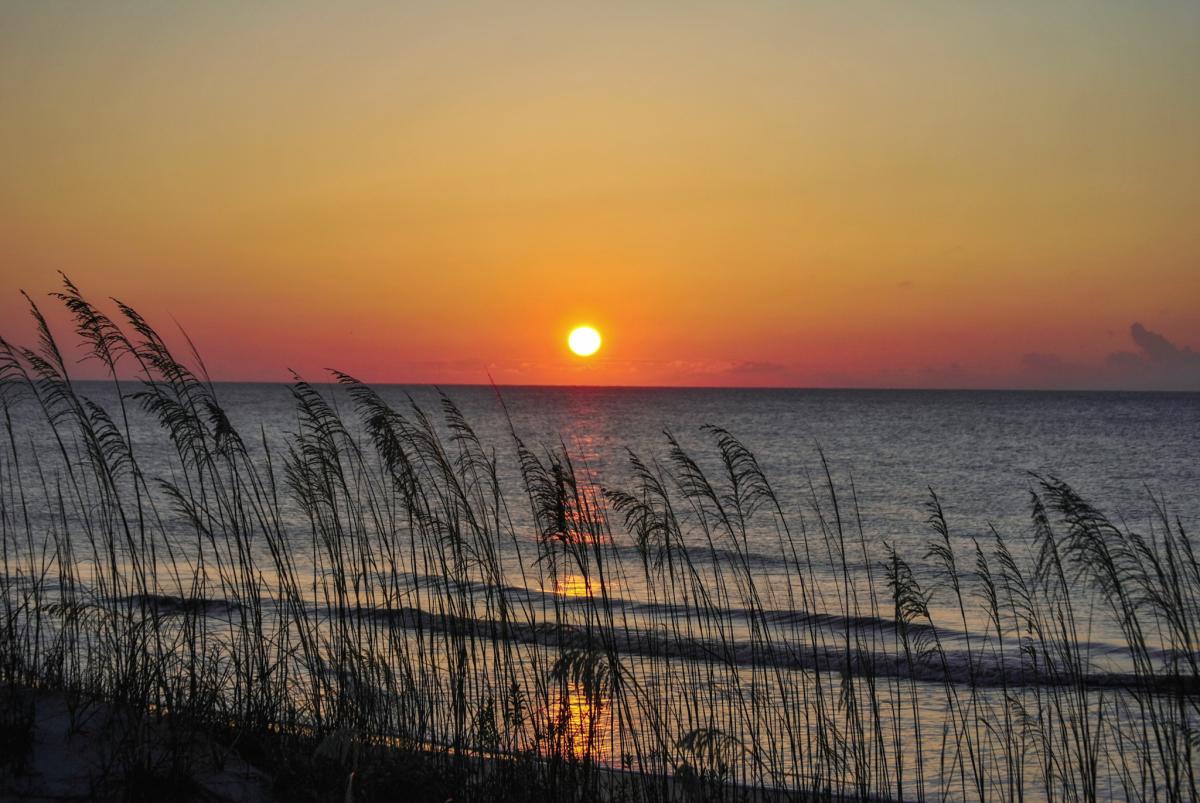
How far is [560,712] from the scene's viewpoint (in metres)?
5.16

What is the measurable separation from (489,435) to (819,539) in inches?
2210

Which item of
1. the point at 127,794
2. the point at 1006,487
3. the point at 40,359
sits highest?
the point at 40,359

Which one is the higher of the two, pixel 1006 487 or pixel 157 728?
pixel 157 728

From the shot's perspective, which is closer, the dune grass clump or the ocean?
the dune grass clump

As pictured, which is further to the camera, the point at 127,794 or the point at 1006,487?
the point at 1006,487

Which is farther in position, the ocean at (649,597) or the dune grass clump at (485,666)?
the ocean at (649,597)

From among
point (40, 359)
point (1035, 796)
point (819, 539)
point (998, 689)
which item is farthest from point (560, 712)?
point (819, 539)

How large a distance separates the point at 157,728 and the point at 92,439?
5.93ft

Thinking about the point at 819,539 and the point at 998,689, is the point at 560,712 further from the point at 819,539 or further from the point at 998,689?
the point at 819,539

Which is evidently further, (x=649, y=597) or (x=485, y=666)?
(x=649, y=597)

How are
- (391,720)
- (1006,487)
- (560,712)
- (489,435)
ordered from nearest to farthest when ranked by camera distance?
1. (560,712)
2. (391,720)
3. (1006,487)
4. (489,435)

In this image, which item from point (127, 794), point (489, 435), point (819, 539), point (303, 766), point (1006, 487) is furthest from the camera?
point (489, 435)

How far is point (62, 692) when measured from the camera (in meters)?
5.48

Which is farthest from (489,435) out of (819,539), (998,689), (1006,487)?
(998,689)
